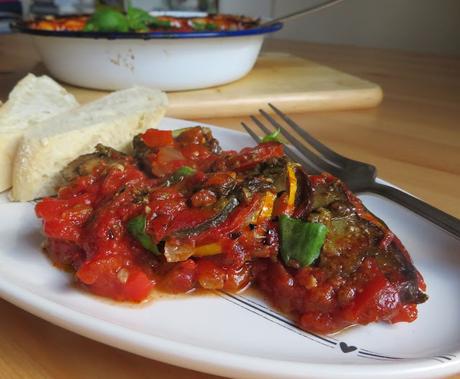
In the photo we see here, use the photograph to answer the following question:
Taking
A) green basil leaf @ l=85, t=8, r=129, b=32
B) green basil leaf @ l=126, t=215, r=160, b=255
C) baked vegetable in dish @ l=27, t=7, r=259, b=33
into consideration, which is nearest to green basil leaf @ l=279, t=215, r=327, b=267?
green basil leaf @ l=126, t=215, r=160, b=255

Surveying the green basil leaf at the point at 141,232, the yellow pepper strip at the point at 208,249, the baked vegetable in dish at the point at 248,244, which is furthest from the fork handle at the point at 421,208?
the green basil leaf at the point at 141,232

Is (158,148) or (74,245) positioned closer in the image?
(74,245)

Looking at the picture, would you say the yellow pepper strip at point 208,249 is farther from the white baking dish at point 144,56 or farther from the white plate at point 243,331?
the white baking dish at point 144,56

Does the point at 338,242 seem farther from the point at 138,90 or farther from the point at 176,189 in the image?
the point at 138,90

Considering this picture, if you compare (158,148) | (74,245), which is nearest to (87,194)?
(74,245)

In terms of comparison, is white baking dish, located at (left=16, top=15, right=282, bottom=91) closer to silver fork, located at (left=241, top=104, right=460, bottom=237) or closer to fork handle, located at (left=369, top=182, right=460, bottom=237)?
silver fork, located at (left=241, top=104, right=460, bottom=237)
